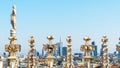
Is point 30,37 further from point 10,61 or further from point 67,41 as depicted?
point 10,61

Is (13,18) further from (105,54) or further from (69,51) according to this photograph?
(105,54)

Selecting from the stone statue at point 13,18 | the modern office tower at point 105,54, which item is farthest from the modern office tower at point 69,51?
the stone statue at point 13,18

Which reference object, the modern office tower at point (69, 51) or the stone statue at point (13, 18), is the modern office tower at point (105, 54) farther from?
the stone statue at point (13, 18)

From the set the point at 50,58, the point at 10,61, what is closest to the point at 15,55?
the point at 10,61

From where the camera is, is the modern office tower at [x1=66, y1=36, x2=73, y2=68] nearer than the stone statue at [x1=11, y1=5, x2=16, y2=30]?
No

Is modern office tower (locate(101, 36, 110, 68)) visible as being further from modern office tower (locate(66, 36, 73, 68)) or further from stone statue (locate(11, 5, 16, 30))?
stone statue (locate(11, 5, 16, 30))

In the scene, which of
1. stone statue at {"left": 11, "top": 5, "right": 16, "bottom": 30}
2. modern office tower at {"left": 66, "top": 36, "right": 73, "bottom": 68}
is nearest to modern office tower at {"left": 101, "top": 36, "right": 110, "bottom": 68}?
modern office tower at {"left": 66, "top": 36, "right": 73, "bottom": 68}

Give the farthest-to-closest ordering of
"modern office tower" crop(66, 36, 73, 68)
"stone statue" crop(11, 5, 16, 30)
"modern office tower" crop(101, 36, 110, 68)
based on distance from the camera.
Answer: "modern office tower" crop(101, 36, 110, 68) < "modern office tower" crop(66, 36, 73, 68) < "stone statue" crop(11, 5, 16, 30)

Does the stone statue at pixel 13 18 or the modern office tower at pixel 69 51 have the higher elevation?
the stone statue at pixel 13 18

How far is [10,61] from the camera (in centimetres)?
2531

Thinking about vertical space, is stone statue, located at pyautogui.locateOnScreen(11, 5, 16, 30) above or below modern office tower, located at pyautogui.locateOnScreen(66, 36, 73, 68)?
above

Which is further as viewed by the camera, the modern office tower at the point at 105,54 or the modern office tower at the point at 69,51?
the modern office tower at the point at 105,54

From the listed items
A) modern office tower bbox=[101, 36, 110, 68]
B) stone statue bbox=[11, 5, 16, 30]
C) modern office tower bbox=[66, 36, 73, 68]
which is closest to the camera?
stone statue bbox=[11, 5, 16, 30]

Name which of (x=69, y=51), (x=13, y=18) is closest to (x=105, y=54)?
(x=69, y=51)
